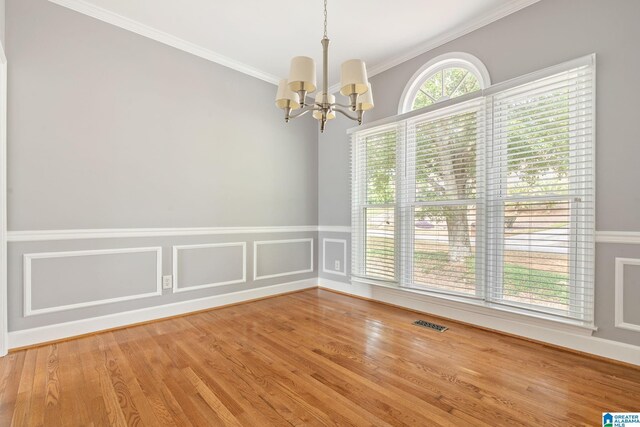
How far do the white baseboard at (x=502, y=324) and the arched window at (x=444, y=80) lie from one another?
2.18 meters

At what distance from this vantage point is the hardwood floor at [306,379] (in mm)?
1630

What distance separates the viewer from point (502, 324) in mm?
2789

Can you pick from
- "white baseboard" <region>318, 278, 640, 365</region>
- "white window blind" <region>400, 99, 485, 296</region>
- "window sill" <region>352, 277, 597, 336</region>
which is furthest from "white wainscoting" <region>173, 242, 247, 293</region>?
"white window blind" <region>400, 99, 485, 296</region>

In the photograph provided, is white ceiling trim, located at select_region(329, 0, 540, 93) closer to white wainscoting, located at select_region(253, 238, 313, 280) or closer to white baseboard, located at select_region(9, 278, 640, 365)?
white wainscoting, located at select_region(253, 238, 313, 280)

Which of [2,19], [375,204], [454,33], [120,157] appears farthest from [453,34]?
[2,19]

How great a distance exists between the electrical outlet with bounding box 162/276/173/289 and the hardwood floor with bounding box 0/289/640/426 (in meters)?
0.42

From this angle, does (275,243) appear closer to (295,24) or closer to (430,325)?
(430,325)

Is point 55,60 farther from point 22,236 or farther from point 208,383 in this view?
point 208,383

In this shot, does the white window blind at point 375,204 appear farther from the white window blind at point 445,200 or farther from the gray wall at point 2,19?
the gray wall at point 2,19

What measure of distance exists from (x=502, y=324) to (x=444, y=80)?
252 centimetres

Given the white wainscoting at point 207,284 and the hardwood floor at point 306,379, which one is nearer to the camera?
the hardwood floor at point 306,379

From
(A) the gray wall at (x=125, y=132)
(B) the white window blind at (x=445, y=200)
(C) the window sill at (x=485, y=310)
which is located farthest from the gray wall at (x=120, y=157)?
(B) the white window blind at (x=445, y=200)

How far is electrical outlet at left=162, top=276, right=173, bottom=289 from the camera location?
315 centimetres

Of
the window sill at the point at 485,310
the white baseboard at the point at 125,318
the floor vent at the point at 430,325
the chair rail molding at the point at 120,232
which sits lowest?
the floor vent at the point at 430,325
